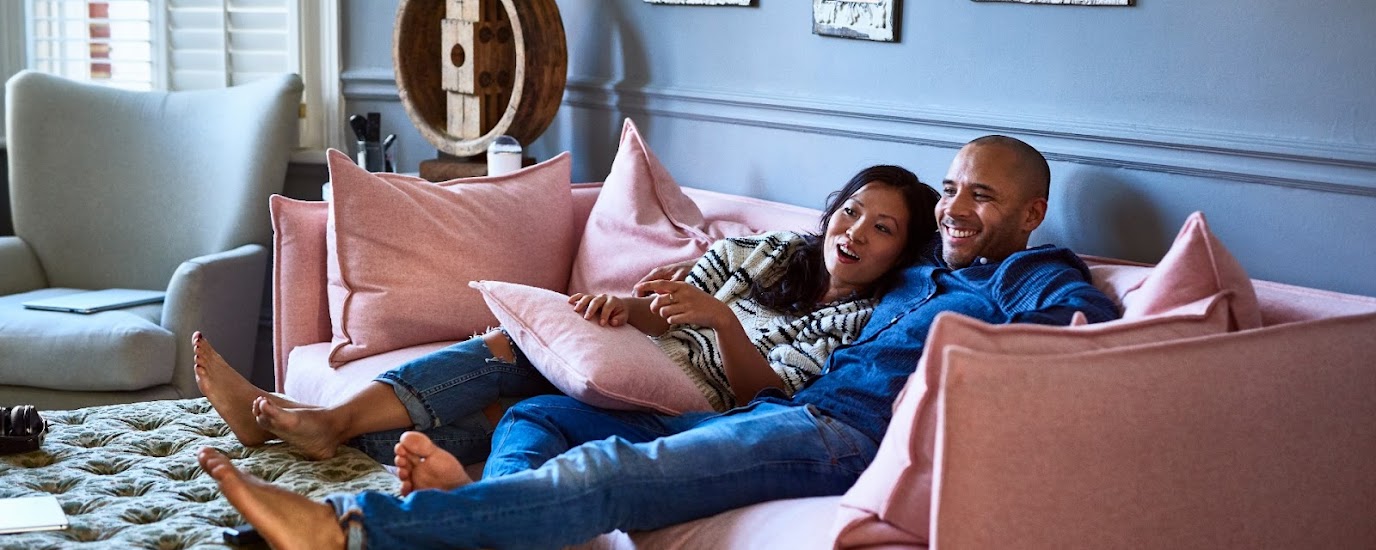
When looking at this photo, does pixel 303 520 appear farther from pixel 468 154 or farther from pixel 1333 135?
pixel 468 154

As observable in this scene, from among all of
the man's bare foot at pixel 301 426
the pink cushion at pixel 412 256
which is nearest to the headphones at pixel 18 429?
the man's bare foot at pixel 301 426

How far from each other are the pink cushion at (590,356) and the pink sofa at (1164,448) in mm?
468

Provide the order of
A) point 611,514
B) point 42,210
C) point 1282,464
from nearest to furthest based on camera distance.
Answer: point 1282,464 → point 611,514 → point 42,210

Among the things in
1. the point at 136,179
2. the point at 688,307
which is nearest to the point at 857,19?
the point at 688,307

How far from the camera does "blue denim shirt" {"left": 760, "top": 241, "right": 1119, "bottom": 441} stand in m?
1.86

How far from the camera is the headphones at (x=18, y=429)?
196 centimetres

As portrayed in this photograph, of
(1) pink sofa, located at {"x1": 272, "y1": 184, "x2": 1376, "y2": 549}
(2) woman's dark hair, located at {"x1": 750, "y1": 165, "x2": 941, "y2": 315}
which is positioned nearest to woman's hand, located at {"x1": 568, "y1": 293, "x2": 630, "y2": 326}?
(2) woman's dark hair, located at {"x1": 750, "y1": 165, "x2": 941, "y2": 315}

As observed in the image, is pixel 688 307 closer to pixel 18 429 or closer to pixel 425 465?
pixel 425 465

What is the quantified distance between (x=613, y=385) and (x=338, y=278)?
0.81 meters

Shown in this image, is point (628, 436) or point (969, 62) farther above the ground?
point (969, 62)

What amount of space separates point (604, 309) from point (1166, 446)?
1046 mm

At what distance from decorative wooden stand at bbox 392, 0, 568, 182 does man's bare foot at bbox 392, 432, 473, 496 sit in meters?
1.60

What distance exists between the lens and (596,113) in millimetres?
3424

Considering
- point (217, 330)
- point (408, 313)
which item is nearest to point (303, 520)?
point (408, 313)
